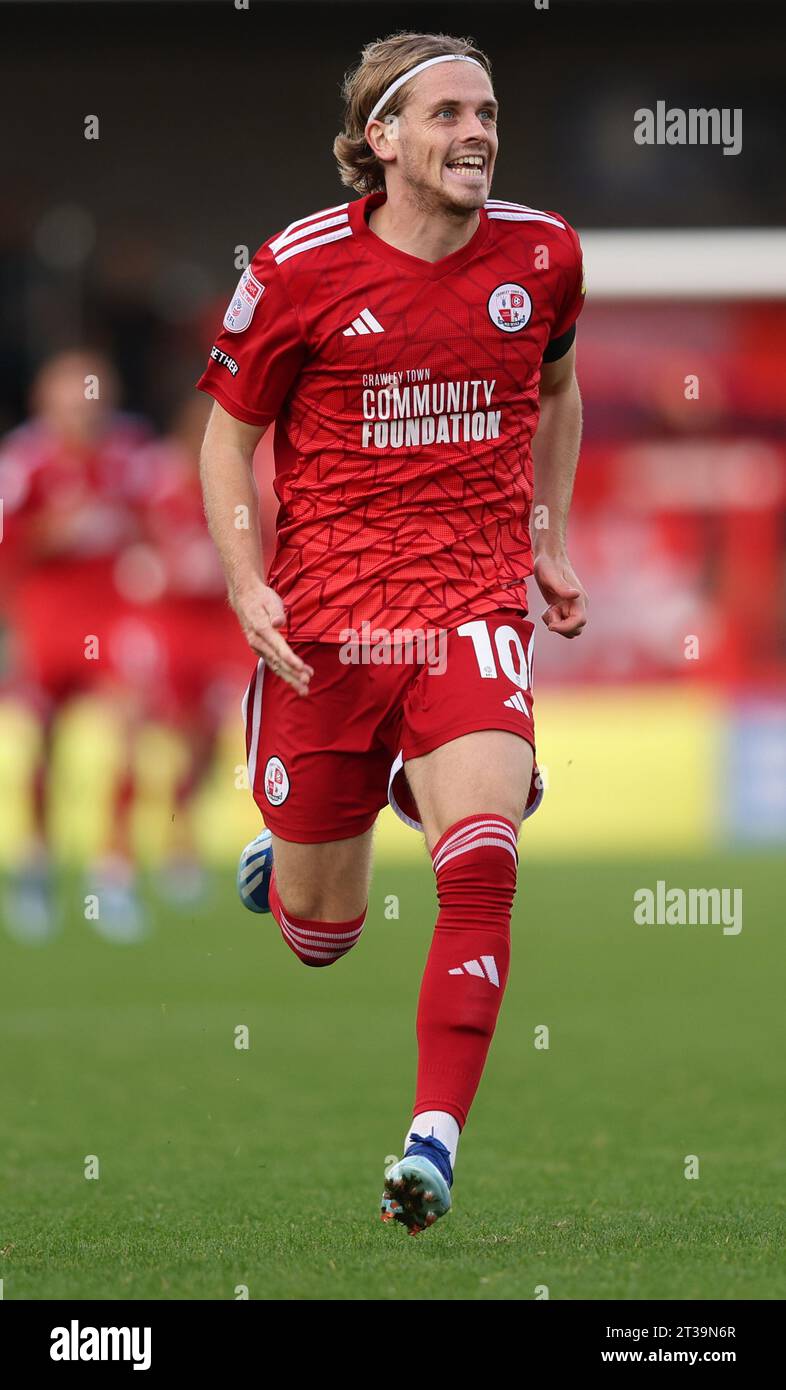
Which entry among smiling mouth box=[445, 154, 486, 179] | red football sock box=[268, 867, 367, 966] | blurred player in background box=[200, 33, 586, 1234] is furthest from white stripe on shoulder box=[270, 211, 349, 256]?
red football sock box=[268, 867, 367, 966]

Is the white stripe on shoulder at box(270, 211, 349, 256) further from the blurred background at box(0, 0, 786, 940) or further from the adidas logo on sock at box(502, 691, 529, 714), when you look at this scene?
the blurred background at box(0, 0, 786, 940)

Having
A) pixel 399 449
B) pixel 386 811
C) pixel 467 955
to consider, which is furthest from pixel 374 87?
pixel 386 811

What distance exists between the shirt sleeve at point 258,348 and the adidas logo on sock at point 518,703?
0.81 m

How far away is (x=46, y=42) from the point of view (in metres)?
22.3

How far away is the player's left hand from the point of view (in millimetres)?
4891

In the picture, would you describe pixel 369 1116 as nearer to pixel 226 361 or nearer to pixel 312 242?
pixel 226 361

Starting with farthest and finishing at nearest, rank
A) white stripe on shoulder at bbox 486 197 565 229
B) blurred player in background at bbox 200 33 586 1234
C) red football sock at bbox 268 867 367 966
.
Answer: red football sock at bbox 268 867 367 966 → white stripe on shoulder at bbox 486 197 565 229 → blurred player in background at bbox 200 33 586 1234

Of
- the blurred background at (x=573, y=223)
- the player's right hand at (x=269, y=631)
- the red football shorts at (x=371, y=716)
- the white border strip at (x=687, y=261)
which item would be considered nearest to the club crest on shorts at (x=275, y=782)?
the red football shorts at (x=371, y=716)

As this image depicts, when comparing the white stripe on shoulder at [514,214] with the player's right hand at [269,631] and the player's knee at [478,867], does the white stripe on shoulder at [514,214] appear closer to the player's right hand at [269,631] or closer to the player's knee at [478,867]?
the player's right hand at [269,631]

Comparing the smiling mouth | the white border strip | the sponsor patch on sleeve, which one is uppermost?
the white border strip

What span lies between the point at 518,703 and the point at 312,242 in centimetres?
106

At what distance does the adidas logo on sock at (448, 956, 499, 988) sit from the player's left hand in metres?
0.86
